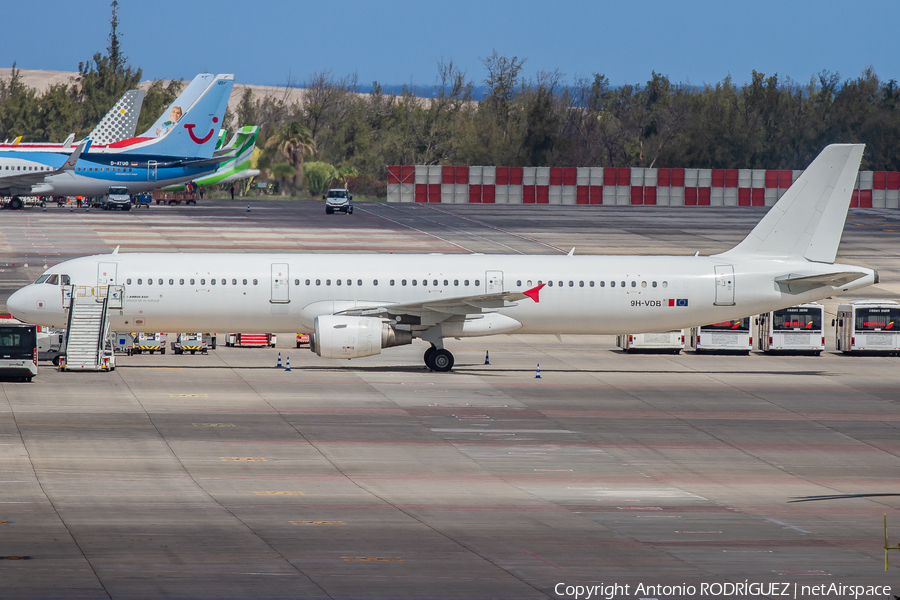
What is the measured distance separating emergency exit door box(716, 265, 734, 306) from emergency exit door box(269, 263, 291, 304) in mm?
15404

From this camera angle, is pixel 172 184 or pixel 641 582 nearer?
pixel 641 582

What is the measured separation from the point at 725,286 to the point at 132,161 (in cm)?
8311

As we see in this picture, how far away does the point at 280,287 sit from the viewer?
39.8 m

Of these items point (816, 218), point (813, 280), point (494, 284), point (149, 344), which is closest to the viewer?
point (813, 280)

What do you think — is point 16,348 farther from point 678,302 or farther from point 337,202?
point 337,202

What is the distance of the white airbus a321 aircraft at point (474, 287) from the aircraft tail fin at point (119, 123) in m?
81.6

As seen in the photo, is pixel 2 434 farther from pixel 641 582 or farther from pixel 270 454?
pixel 641 582

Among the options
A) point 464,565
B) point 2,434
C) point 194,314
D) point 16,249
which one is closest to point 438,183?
point 16,249

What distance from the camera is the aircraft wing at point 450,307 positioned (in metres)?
38.7

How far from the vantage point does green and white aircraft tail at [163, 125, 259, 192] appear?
118 meters

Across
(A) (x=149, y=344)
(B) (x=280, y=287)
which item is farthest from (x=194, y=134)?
(B) (x=280, y=287)

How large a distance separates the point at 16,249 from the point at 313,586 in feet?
210

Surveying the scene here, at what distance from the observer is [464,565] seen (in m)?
18.7

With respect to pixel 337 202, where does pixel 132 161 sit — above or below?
above
